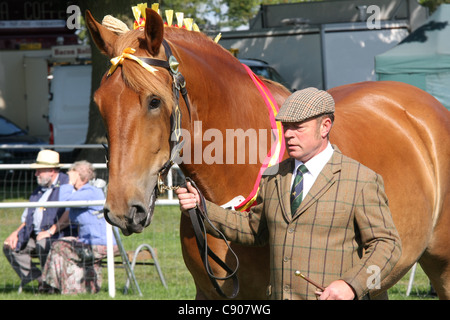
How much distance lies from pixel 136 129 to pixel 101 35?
65cm

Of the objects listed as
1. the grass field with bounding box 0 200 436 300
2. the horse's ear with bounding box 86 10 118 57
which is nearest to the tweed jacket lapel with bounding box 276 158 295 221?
the horse's ear with bounding box 86 10 118 57

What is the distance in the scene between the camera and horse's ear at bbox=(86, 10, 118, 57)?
3.44 metres

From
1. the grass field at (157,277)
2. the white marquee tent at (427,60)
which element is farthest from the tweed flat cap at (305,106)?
the white marquee tent at (427,60)

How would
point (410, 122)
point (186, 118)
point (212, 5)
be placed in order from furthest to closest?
point (212, 5)
point (410, 122)
point (186, 118)

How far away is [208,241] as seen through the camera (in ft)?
12.0

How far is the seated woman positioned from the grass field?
208mm

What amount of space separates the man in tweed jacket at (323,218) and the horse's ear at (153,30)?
650 millimetres

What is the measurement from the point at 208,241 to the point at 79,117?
1308 centimetres

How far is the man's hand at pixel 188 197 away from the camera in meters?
3.30

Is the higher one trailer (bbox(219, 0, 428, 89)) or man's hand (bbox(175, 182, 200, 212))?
man's hand (bbox(175, 182, 200, 212))

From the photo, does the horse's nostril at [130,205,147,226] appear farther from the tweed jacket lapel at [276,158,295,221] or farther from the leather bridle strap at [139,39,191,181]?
the tweed jacket lapel at [276,158,295,221]

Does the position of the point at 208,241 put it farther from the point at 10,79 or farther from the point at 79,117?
the point at 10,79

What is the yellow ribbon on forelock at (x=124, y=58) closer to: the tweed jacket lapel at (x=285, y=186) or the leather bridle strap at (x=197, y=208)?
the leather bridle strap at (x=197, y=208)
